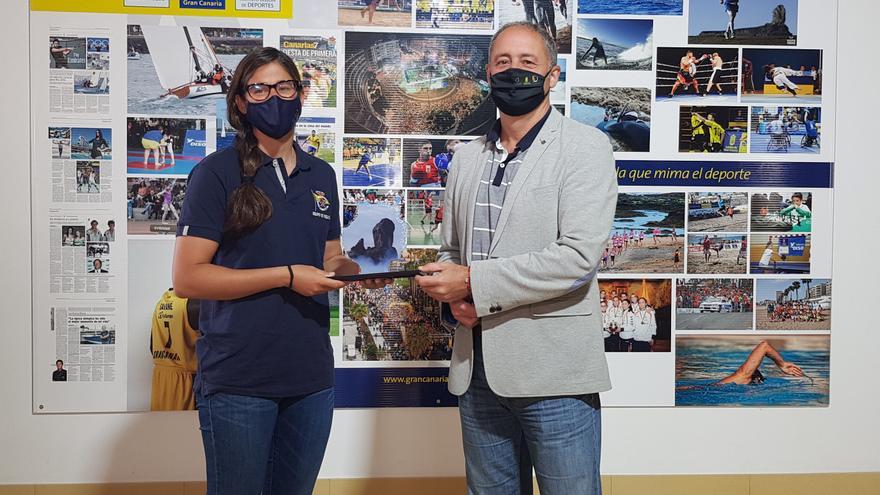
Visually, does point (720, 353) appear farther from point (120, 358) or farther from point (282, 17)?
point (120, 358)

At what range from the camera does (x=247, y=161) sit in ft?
A: 6.35

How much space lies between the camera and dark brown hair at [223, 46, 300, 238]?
1872 mm

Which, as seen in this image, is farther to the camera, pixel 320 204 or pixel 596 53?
pixel 596 53

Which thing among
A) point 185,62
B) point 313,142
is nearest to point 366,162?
point 313,142

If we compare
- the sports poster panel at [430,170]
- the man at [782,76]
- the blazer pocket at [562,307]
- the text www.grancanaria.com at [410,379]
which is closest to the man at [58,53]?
the sports poster panel at [430,170]

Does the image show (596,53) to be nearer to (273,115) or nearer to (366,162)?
(366,162)

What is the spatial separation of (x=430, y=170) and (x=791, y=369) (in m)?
1.80

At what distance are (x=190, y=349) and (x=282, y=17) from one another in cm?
142

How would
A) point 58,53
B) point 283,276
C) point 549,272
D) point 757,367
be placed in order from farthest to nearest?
point 757,367 < point 58,53 < point 283,276 < point 549,272

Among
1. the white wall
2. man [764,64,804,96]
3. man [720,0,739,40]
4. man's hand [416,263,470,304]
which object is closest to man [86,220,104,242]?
the white wall

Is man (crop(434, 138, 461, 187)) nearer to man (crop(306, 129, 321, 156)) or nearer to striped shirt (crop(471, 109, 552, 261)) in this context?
man (crop(306, 129, 321, 156))

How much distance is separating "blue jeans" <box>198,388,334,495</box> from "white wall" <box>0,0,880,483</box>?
0.99 m

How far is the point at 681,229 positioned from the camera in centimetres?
307

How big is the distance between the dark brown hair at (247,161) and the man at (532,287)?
0.49 m
